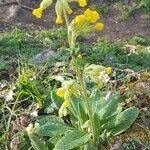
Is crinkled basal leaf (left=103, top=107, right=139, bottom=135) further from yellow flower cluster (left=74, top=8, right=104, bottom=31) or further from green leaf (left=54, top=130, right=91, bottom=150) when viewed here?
yellow flower cluster (left=74, top=8, right=104, bottom=31)

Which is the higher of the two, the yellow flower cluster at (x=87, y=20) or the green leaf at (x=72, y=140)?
the yellow flower cluster at (x=87, y=20)

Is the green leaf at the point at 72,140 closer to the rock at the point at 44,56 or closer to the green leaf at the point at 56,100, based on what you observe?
the green leaf at the point at 56,100

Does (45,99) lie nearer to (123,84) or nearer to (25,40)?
(123,84)

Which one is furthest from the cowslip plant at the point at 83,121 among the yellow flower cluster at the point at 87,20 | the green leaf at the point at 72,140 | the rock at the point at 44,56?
the rock at the point at 44,56

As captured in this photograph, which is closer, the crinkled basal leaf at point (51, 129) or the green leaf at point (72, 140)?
the green leaf at point (72, 140)

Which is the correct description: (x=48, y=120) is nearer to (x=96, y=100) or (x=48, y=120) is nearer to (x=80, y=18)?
(x=96, y=100)

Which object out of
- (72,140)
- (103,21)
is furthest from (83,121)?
(103,21)

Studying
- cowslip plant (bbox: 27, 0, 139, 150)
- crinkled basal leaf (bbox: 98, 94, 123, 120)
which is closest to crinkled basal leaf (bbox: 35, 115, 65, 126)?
cowslip plant (bbox: 27, 0, 139, 150)

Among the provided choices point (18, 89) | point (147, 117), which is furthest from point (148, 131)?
point (18, 89)
